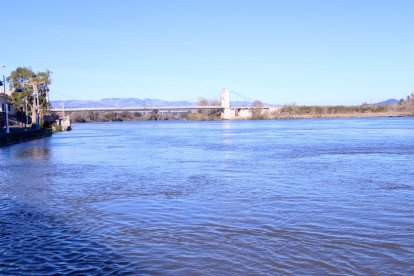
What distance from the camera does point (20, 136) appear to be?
4031 cm

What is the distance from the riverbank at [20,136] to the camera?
35.4 m

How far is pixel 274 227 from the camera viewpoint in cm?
834

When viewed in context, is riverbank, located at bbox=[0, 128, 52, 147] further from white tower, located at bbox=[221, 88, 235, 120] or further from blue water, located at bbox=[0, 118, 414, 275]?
white tower, located at bbox=[221, 88, 235, 120]

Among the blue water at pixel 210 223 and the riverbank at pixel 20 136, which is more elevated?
the riverbank at pixel 20 136

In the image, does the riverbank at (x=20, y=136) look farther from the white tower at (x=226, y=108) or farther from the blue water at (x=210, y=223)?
the white tower at (x=226, y=108)

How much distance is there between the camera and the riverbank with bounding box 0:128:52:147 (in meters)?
35.4

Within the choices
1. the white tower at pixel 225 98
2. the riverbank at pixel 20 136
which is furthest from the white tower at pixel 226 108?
the riverbank at pixel 20 136

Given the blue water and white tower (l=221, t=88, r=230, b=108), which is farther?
white tower (l=221, t=88, r=230, b=108)

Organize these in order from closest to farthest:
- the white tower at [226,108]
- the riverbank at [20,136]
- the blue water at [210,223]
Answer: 1. the blue water at [210,223]
2. the riverbank at [20,136]
3. the white tower at [226,108]

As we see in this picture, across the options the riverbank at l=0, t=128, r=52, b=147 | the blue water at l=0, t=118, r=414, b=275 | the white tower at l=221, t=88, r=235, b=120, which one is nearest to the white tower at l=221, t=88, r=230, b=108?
the white tower at l=221, t=88, r=235, b=120

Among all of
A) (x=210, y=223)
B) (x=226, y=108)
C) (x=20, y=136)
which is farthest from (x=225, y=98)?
(x=210, y=223)

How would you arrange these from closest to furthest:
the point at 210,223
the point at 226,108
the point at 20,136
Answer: the point at 210,223 < the point at 20,136 < the point at 226,108

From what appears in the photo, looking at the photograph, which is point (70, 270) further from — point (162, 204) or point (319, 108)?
point (319, 108)

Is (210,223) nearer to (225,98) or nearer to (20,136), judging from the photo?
(20,136)
